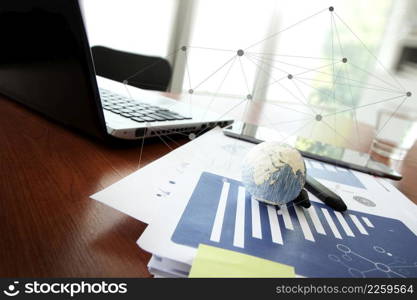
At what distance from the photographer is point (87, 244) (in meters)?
0.23

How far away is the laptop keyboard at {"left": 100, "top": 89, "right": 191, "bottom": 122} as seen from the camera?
47 centimetres

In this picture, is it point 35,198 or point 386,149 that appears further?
point 386,149

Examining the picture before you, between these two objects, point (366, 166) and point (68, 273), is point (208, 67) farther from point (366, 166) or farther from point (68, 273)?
point (68, 273)

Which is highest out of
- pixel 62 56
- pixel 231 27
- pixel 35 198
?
pixel 231 27

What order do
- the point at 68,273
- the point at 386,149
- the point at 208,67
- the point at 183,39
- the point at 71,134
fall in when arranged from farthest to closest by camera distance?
1. the point at 183,39
2. the point at 208,67
3. the point at 386,149
4. the point at 71,134
5. the point at 68,273

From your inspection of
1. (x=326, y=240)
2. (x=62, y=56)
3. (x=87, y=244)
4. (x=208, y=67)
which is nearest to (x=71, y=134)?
(x=62, y=56)

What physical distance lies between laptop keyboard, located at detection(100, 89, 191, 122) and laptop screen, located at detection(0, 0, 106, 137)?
68 mm

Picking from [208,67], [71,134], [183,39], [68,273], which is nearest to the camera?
[68,273]

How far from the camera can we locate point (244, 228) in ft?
0.84

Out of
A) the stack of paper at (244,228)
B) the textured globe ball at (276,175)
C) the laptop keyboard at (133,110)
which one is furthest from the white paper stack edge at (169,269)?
the laptop keyboard at (133,110)

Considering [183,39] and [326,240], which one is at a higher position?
[183,39]

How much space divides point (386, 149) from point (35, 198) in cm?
83

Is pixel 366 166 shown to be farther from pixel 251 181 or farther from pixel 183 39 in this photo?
pixel 183 39

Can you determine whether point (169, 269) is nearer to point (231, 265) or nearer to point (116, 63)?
point (231, 265)
